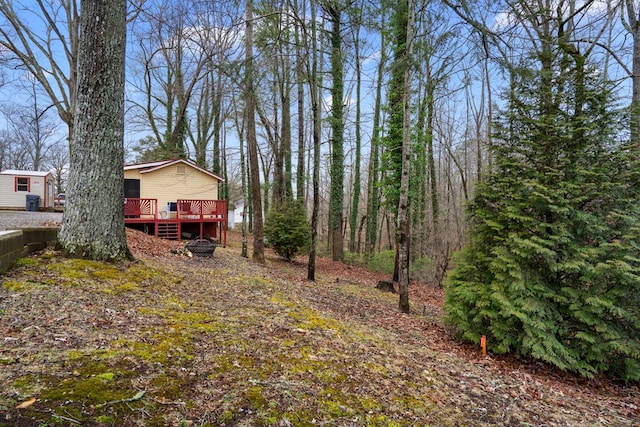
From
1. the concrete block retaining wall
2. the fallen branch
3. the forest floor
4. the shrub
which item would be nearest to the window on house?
the shrub

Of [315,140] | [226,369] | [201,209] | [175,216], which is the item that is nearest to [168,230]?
[175,216]

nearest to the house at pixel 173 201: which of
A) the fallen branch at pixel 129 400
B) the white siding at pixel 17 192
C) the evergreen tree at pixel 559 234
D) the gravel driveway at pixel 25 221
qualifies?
the gravel driveway at pixel 25 221

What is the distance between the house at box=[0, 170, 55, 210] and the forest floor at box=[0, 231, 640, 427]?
18.4 meters

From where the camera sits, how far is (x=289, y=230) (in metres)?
12.8

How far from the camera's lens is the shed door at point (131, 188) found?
46.8ft

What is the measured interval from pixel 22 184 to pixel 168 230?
1141cm

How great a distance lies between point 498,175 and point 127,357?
16.3 feet

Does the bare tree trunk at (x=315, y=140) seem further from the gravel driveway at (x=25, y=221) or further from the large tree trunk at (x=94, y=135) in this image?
the gravel driveway at (x=25, y=221)

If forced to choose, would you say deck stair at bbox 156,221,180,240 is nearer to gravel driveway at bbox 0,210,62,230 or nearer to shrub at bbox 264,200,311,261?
gravel driveway at bbox 0,210,62,230

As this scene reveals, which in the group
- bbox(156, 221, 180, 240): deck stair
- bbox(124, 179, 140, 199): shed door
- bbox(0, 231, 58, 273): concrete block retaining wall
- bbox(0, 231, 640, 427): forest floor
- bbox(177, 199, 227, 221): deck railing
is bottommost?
bbox(0, 231, 640, 427): forest floor

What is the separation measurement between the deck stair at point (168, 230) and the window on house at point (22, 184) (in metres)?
11.0

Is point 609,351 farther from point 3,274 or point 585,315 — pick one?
point 3,274

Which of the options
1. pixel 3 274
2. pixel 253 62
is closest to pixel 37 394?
pixel 3 274

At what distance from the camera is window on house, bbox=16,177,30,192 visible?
18219 mm
